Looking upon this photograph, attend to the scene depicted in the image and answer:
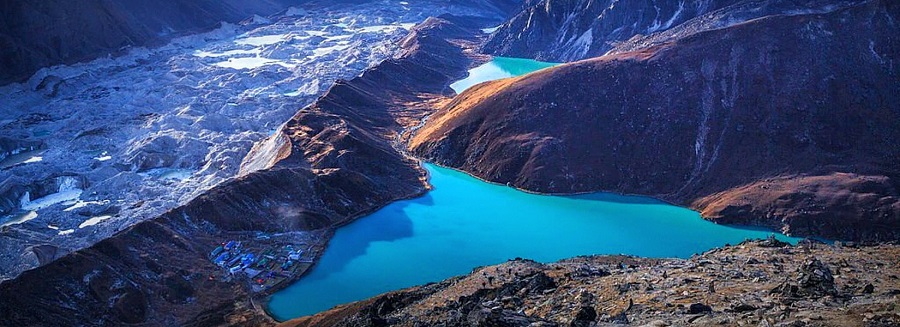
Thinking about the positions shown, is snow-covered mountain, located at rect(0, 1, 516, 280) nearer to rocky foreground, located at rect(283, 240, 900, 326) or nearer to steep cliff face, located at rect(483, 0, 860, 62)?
steep cliff face, located at rect(483, 0, 860, 62)

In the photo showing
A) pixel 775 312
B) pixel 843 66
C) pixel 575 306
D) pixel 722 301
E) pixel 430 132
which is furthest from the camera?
pixel 430 132

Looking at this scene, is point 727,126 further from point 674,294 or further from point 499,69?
point 499,69

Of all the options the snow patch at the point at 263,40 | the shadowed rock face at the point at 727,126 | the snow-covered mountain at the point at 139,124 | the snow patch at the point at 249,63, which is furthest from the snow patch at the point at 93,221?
the snow patch at the point at 263,40

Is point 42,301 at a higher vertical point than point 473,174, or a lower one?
lower

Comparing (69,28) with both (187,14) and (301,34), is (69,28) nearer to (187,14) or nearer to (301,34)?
(187,14)

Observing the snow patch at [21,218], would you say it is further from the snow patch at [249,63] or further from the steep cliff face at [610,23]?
the steep cliff face at [610,23]

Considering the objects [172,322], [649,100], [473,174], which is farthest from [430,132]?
[172,322]
